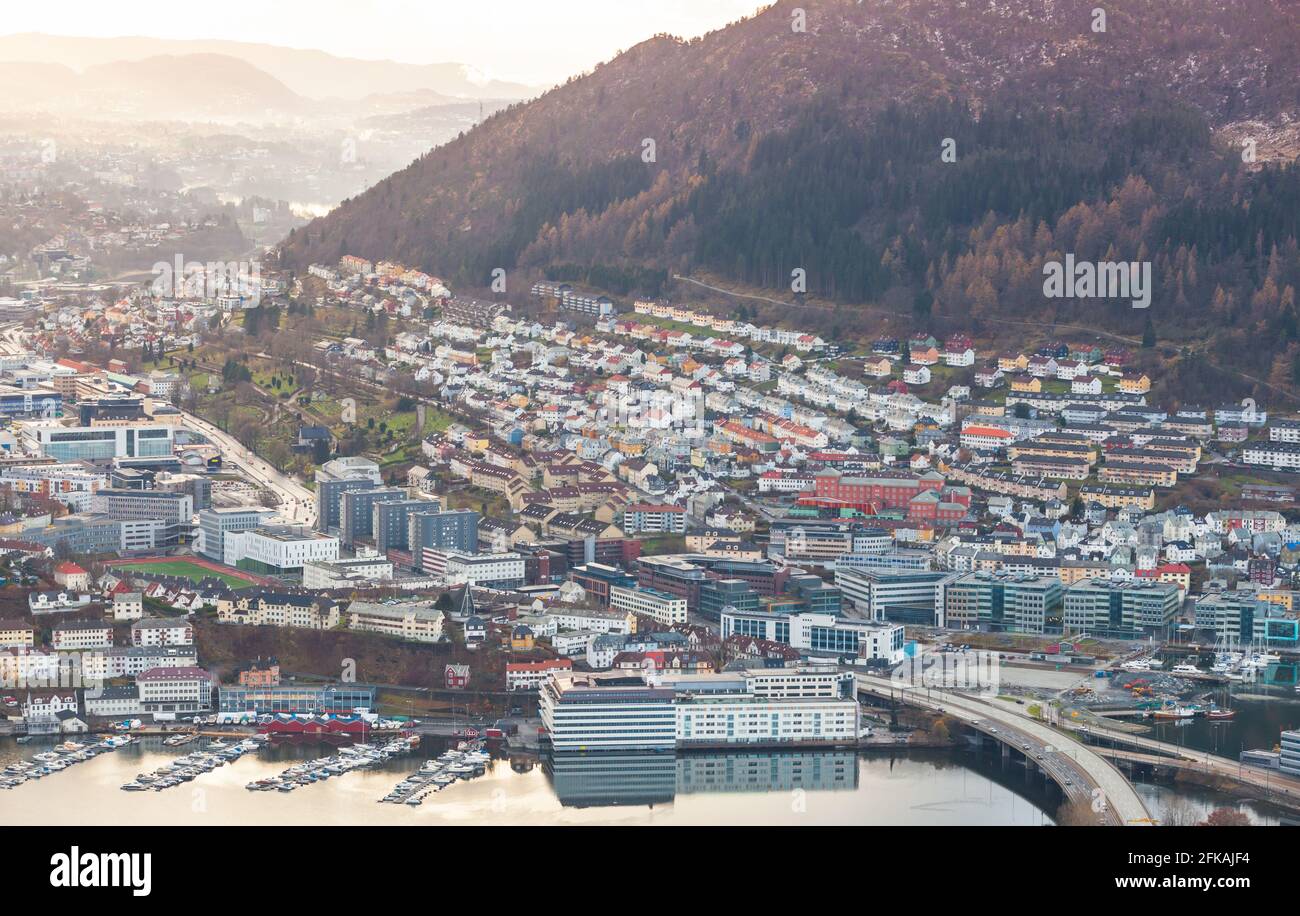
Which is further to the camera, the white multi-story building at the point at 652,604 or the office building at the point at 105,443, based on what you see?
the office building at the point at 105,443

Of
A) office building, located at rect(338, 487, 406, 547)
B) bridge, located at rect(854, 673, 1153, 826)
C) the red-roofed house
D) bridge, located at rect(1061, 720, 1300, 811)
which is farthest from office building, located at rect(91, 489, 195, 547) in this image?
bridge, located at rect(1061, 720, 1300, 811)

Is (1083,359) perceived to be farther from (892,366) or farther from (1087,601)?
(1087,601)

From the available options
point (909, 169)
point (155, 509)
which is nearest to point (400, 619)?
point (155, 509)

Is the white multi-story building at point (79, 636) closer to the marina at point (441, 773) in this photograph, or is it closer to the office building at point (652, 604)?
the marina at point (441, 773)

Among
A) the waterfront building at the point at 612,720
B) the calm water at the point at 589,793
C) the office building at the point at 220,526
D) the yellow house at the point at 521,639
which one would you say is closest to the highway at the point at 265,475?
the office building at the point at 220,526

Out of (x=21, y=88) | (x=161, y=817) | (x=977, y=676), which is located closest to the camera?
(x=161, y=817)

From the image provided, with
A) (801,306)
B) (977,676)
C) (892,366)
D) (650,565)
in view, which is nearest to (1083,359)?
(892,366)
